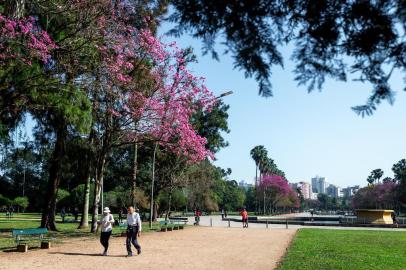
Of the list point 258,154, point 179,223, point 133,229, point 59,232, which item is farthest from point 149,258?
point 258,154

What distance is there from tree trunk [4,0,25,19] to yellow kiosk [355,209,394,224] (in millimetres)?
37641

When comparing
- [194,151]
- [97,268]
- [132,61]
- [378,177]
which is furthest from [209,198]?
[378,177]

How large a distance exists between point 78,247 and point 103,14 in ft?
30.9

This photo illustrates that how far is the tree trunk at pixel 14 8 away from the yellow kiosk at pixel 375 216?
3764 cm

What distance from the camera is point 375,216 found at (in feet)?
144

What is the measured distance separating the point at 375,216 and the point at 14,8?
1505 inches

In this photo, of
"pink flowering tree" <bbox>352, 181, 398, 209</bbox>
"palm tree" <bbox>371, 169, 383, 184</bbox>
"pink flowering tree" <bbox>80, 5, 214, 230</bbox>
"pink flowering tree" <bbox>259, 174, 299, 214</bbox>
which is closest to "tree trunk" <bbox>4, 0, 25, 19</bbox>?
"pink flowering tree" <bbox>80, 5, 214, 230</bbox>

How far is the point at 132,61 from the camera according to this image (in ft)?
80.0

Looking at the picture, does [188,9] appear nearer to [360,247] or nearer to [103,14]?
[103,14]

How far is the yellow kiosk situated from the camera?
143 feet

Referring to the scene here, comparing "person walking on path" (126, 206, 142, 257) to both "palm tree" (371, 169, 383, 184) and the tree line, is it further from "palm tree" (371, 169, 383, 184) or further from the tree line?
"palm tree" (371, 169, 383, 184)

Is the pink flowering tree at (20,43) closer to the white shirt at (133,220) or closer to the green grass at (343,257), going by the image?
the white shirt at (133,220)

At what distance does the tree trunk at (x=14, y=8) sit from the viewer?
1605cm

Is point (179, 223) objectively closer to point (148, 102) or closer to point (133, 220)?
point (148, 102)
